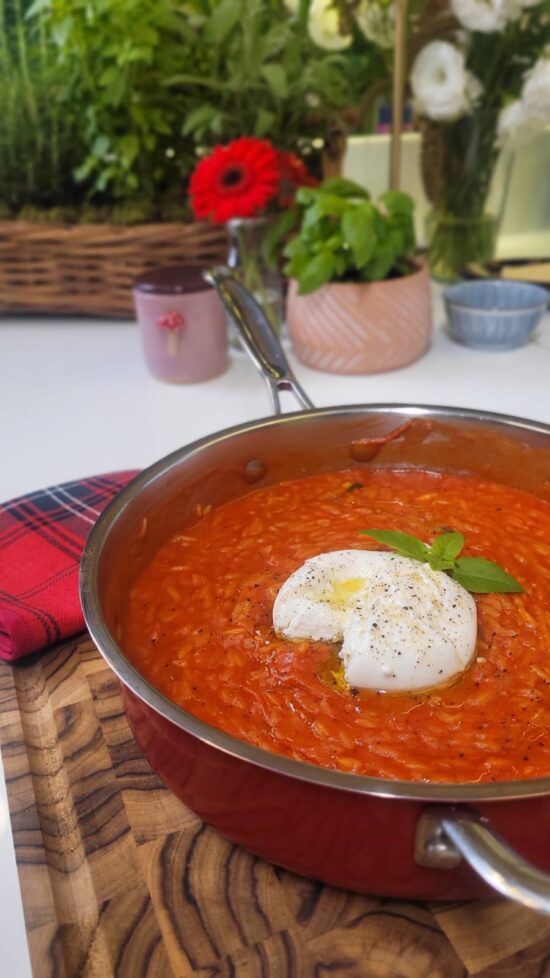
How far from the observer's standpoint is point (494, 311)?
7.09 ft

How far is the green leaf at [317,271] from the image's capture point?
75.3 inches

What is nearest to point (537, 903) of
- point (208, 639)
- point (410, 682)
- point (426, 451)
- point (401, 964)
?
point (401, 964)

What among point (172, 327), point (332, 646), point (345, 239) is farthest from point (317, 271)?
point (332, 646)

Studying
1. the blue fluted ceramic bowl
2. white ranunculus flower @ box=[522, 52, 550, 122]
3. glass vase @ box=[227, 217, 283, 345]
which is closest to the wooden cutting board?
glass vase @ box=[227, 217, 283, 345]

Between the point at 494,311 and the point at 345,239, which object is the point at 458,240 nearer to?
the point at 494,311

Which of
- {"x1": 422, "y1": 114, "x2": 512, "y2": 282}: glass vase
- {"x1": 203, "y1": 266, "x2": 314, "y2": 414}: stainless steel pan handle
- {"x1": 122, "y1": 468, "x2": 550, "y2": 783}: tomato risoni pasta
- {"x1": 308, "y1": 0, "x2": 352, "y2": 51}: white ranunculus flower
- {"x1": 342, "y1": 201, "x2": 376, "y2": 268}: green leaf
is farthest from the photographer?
{"x1": 422, "y1": 114, "x2": 512, "y2": 282}: glass vase

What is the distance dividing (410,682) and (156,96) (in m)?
1.81

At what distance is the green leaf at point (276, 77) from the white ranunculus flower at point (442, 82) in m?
0.45

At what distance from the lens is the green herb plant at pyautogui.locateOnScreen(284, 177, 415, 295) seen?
1.88m

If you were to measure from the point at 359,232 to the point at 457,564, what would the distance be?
3.25 feet

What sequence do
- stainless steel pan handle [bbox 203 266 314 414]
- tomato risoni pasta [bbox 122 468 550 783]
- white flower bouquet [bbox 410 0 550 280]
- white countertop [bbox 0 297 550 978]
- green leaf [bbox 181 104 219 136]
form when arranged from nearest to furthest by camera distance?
tomato risoni pasta [bbox 122 468 550 783], stainless steel pan handle [bbox 203 266 314 414], white countertop [bbox 0 297 550 978], green leaf [bbox 181 104 219 136], white flower bouquet [bbox 410 0 550 280]

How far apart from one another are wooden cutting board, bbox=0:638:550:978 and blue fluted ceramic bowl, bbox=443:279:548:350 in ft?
5.20

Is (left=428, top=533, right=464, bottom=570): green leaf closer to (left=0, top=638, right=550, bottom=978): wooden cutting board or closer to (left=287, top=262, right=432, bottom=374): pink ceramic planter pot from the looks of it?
(left=0, top=638, right=550, bottom=978): wooden cutting board

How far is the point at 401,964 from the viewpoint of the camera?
2.58 ft
